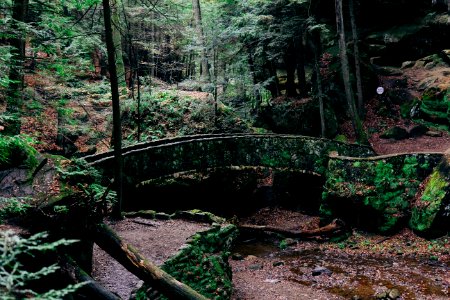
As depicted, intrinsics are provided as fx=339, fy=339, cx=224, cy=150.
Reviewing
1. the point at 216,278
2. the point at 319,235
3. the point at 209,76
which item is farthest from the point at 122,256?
the point at 209,76

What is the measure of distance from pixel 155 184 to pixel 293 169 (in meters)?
5.75

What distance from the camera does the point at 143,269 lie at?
569 centimetres

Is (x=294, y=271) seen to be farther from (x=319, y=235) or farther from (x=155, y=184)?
(x=155, y=184)

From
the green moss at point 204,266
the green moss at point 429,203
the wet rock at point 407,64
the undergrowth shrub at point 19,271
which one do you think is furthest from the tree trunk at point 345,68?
the undergrowth shrub at point 19,271

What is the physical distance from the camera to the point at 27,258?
448cm

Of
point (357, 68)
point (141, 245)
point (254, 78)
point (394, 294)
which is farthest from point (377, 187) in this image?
point (254, 78)

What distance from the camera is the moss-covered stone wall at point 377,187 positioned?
12.1 meters

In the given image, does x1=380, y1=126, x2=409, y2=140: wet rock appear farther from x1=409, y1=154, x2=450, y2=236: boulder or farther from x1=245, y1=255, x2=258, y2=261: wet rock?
x1=245, y1=255, x2=258, y2=261: wet rock

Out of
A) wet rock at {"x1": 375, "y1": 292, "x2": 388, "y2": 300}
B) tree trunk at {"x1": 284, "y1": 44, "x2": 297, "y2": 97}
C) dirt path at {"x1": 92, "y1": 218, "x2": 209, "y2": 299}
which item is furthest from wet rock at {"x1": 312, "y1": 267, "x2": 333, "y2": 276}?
tree trunk at {"x1": 284, "y1": 44, "x2": 297, "y2": 97}

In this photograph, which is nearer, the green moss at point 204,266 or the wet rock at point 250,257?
the green moss at point 204,266

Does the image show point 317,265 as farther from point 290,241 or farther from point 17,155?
point 17,155

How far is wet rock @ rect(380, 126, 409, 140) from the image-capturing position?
730 inches

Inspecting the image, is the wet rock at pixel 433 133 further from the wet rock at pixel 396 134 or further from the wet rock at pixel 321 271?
the wet rock at pixel 321 271

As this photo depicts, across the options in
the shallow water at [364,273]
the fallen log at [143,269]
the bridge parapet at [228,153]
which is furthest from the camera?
the bridge parapet at [228,153]
